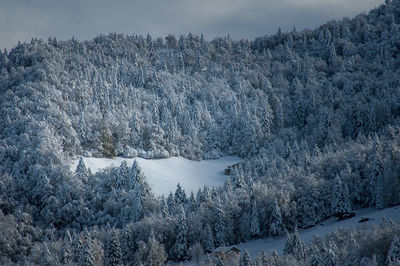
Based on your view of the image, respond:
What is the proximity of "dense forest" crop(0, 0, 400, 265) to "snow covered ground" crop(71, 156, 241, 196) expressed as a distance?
11.4 ft

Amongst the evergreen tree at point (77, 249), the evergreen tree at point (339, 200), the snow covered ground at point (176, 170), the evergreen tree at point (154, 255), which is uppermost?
the snow covered ground at point (176, 170)

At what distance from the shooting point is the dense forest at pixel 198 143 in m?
77.7

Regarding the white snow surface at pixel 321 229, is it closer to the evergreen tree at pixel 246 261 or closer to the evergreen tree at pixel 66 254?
the evergreen tree at pixel 66 254

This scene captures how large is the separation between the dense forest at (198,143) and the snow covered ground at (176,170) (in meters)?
3.48

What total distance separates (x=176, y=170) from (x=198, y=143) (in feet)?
59.2

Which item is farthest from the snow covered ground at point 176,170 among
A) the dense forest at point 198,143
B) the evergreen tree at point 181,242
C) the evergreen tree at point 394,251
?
the evergreen tree at point 394,251

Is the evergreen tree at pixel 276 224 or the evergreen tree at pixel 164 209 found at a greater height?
the evergreen tree at pixel 164 209

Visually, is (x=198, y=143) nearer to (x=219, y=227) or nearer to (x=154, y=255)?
(x=219, y=227)

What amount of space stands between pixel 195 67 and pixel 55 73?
6358 centimetres

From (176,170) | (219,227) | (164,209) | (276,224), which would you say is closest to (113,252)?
(164,209)

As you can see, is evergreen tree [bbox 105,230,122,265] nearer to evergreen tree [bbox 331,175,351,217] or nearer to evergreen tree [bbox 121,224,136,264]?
evergreen tree [bbox 121,224,136,264]

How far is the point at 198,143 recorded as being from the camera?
142 meters

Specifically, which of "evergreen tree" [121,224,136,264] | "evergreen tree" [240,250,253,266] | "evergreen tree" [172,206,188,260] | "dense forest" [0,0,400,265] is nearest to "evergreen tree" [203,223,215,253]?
"dense forest" [0,0,400,265]

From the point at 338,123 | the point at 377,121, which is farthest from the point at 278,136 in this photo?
the point at 377,121
